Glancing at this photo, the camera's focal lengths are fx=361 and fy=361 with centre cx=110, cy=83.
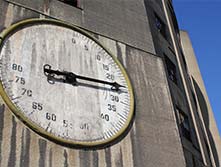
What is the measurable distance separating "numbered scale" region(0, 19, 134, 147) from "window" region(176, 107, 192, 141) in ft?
11.5

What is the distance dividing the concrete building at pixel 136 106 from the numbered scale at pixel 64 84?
0.19 meters

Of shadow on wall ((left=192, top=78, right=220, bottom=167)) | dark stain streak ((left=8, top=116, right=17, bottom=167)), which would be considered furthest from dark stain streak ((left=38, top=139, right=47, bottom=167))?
shadow on wall ((left=192, top=78, right=220, bottom=167))

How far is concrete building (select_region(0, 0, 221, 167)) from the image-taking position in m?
5.45

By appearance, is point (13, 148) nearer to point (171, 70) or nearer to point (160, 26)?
point (171, 70)

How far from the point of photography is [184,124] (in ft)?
34.4

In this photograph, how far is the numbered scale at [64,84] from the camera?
582 cm

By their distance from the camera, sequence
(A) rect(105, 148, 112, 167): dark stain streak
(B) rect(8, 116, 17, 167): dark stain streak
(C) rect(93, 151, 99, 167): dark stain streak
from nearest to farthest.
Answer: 1. (B) rect(8, 116, 17, 167): dark stain streak
2. (C) rect(93, 151, 99, 167): dark stain streak
3. (A) rect(105, 148, 112, 167): dark stain streak

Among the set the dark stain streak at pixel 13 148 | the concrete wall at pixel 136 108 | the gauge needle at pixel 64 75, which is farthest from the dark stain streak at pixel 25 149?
the gauge needle at pixel 64 75

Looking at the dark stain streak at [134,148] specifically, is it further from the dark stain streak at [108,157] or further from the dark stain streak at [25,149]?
the dark stain streak at [25,149]

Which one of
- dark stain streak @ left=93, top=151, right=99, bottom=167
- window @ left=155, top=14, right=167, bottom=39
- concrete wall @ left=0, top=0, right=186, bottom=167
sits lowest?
dark stain streak @ left=93, top=151, right=99, bottom=167

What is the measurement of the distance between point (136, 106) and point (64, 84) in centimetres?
149

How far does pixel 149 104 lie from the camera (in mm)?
7293

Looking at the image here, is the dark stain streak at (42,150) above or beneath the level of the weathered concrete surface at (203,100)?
beneath

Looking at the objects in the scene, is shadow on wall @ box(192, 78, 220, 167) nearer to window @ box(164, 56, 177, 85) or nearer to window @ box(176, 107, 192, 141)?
window @ box(176, 107, 192, 141)
